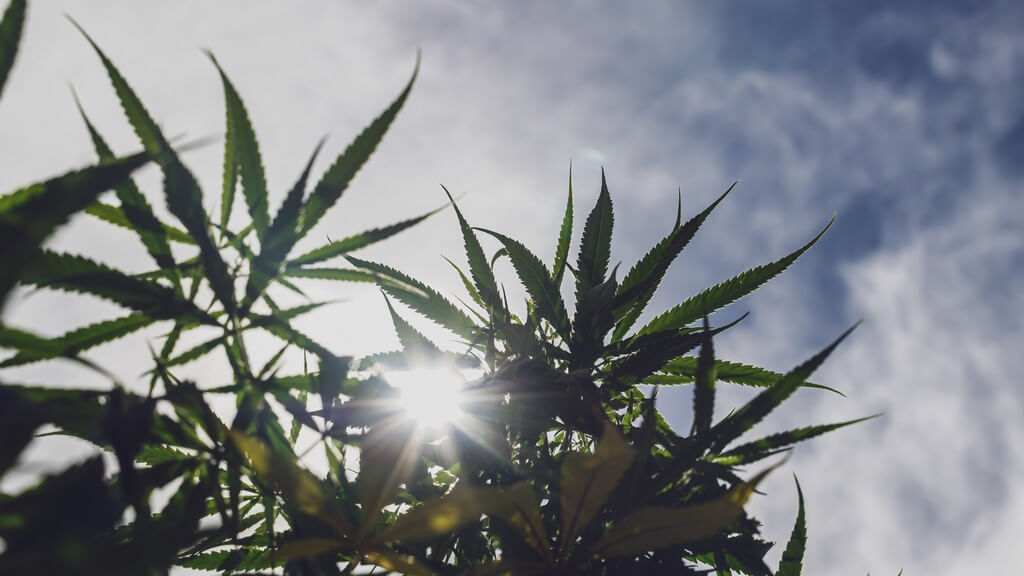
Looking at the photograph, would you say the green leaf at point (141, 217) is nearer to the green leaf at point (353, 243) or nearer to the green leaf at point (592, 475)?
the green leaf at point (353, 243)

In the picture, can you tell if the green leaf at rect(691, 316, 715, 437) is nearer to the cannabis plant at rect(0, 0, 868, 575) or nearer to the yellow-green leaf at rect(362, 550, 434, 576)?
the cannabis plant at rect(0, 0, 868, 575)

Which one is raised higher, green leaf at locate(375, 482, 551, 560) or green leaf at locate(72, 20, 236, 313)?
green leaf at locate(72, 20, 236, 313)

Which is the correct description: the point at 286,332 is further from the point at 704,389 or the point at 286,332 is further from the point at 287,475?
the point at 704,389

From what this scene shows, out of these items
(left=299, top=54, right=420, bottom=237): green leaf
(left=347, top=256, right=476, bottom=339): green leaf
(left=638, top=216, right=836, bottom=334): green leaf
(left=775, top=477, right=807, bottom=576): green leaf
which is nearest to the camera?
(left=299, top=54, right=420, bottom=237): green leaf

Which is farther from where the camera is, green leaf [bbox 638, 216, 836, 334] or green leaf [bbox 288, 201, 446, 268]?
green leaf [bbox 638, 216, 836, 334]

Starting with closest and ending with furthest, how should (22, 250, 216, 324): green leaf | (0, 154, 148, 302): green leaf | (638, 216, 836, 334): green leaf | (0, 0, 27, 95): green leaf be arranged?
(0, 154, 148, 302): green leaf, (0, 0, 27, 95): green leaf, (22, 250, 216, 324): green leaf, (638, 216, 836, 334): green leaf

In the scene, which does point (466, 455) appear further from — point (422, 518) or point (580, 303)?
point (580, 303)

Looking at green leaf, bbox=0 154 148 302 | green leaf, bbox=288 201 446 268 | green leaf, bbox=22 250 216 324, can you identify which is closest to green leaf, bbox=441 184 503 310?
green leaf, bbox=288 201 446 268

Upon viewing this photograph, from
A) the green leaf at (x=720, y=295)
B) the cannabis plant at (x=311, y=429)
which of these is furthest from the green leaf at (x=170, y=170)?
the green leaf at (x=720, y=295)

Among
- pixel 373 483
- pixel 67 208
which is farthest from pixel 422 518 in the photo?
pixel 67 208

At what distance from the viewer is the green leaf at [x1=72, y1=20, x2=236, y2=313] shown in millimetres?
1042

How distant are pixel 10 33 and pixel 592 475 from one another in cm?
107

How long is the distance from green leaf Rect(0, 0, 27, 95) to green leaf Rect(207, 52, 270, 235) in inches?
11.8

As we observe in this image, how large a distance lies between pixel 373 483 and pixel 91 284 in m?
0.61
